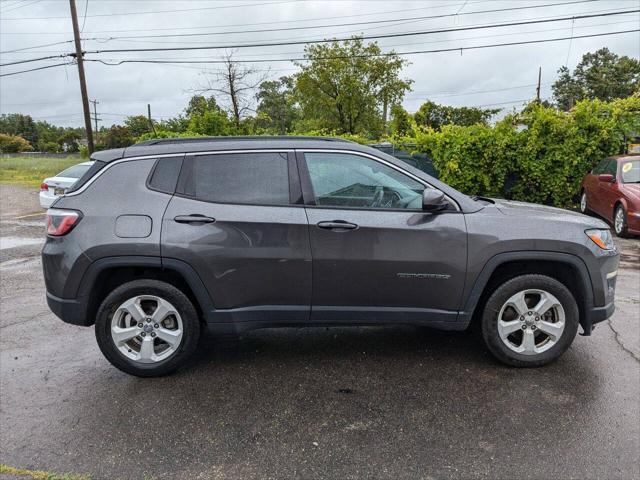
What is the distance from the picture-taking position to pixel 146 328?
11.5 ft

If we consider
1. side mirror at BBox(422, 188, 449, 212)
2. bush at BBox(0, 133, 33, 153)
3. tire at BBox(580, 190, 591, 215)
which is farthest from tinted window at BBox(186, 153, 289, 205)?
bush at BBox(0, 133, 33, 153)

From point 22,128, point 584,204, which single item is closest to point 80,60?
point 584,204

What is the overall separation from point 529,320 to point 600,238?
821 millimetres

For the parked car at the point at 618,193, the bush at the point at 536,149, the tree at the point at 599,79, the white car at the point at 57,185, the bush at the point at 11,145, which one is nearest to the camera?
the parked car at the point at 618,193

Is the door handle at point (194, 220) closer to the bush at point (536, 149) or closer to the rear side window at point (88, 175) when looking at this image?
the rear side window at point (88, 175)

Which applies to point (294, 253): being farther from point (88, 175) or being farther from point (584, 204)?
point (584, 204)

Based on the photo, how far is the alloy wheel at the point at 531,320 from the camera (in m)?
3.53

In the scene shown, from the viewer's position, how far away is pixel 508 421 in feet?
9.69

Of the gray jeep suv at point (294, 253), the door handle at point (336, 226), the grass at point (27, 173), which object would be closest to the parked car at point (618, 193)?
the gray jeep suv at point (294, 253)

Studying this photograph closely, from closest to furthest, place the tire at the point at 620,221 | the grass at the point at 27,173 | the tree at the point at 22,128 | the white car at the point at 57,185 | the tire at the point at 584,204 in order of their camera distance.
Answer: the tire at the point at 620,221 → the tire at the point at 584,204 → the white car at the point at 57,185 → the grass at the point at 27,173 → the tree at the point at 22,128

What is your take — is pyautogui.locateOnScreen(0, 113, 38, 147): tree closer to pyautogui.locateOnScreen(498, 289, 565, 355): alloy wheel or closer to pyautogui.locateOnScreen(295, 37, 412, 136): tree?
pyautogui.locateOnScreen(295, 37, 412, 136): tree

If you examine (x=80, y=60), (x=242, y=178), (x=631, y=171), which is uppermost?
(x=80, y=60)

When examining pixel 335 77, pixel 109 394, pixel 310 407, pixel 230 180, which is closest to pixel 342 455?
pixel 310 407

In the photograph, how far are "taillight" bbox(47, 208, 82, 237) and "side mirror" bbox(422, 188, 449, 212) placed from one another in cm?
250
